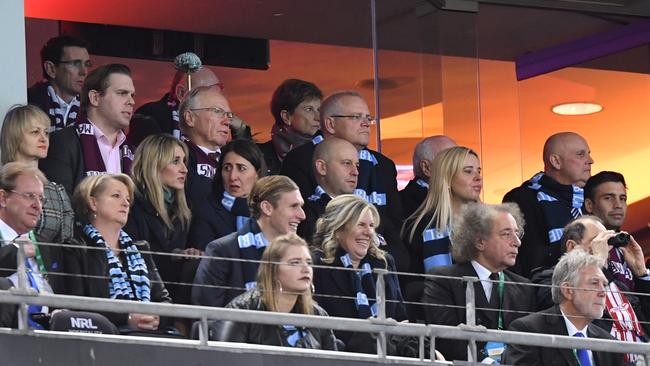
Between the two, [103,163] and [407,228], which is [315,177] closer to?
[407,228]

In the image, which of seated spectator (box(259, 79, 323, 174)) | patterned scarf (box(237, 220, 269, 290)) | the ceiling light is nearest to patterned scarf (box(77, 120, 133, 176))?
patterned scarf (box(237, 220, 269, 290))

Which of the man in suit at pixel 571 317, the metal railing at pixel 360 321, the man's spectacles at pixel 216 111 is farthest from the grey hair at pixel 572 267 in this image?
the man's spectacles at pixel 216 111

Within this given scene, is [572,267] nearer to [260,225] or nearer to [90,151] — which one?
[260,225]

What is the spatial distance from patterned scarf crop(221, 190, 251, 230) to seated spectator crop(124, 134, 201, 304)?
0.92 ft

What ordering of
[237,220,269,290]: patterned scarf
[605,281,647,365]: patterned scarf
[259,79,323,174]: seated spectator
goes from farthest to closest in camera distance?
→ [259,79,323,174]: seated spectator, [605,281,647,365]: patterned scarf, [237,220,269,290]: patterned scarf

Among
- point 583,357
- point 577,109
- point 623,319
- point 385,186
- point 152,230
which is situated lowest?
point 583,357

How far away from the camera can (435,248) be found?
11070 mm

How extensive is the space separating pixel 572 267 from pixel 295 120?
3055mm

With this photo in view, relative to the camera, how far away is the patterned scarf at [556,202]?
11.9 meters

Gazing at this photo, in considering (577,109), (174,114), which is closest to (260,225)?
(174,114)

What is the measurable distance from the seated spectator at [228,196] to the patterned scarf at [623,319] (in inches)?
86.0

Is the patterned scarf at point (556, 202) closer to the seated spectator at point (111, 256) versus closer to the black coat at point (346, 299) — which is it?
the black coat at point (346, 299)

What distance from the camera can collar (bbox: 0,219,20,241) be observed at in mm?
9031

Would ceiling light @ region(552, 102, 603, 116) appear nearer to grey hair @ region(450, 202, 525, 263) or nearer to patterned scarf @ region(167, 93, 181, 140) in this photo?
patterned scarf @ region(167, 93, 181, 140)
